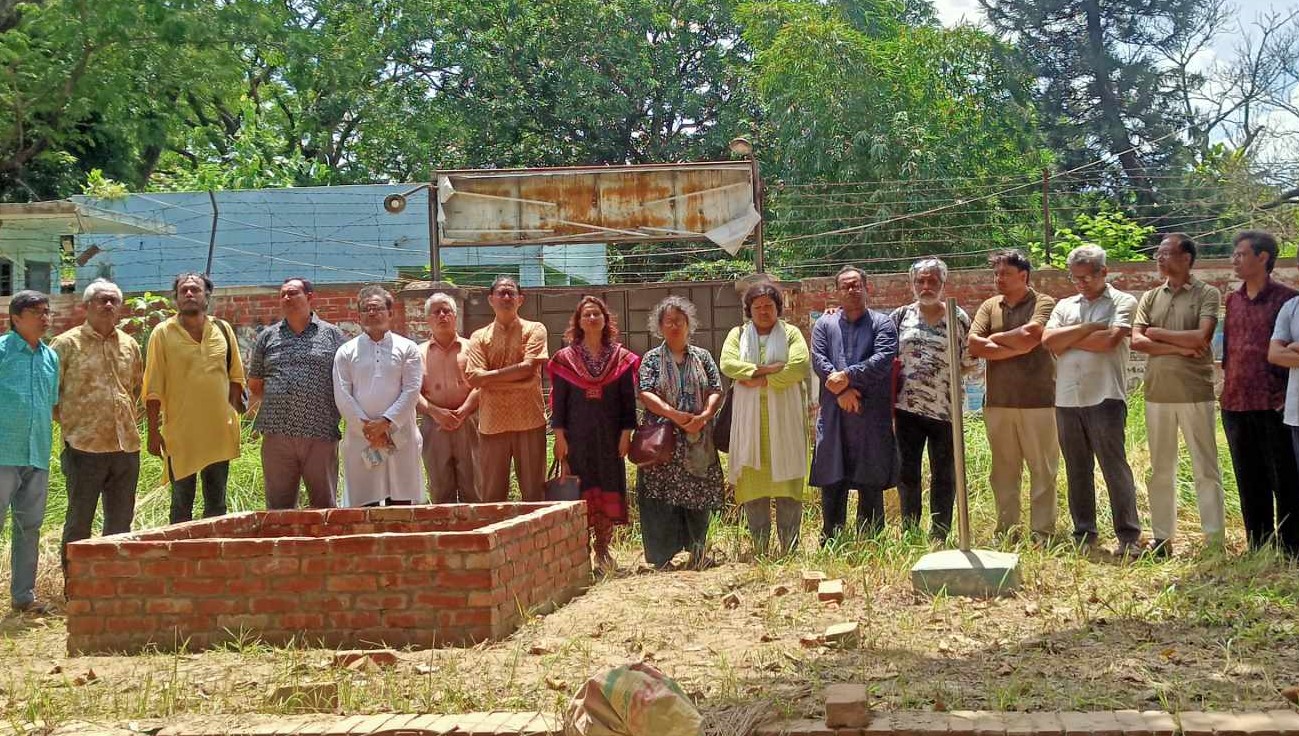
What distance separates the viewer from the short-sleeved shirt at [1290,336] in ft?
20.3

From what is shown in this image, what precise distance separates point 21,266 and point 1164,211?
64.7 feet

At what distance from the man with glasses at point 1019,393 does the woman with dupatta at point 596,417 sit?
2.08 meters

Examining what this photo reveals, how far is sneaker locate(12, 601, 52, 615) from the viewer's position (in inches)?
261

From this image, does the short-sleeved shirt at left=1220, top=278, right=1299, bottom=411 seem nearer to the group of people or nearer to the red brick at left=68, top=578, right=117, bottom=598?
the group of people

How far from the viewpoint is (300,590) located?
17.3 feet

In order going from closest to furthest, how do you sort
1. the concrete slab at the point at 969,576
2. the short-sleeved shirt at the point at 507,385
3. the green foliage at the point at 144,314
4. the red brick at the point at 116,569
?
1. the red brick at the point at 116,569
2. the concrete slab at the point at 969,576
3. the short-sleeved shirt at the point at 507,385
4. the green foliage at the point at 144,314

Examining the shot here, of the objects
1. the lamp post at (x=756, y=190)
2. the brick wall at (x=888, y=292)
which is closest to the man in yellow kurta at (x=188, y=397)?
the lamp post at (x=756, y=190)

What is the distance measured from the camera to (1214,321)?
669cm

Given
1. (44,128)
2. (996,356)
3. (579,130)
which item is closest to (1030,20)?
(579,130)

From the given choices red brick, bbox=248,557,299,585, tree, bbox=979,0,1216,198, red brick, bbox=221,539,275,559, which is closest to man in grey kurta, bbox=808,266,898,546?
red brick, bbox=248,557,299,585

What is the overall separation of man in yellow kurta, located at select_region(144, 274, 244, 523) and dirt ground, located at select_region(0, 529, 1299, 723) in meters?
1.22

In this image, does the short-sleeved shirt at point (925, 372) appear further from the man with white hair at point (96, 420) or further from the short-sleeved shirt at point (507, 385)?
the man with white hair at point (96, 420)

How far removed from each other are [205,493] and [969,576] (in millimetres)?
4360

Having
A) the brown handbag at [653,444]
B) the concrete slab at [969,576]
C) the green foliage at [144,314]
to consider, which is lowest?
the concrete slab at [969,576]
